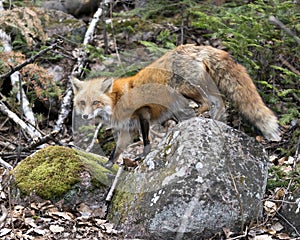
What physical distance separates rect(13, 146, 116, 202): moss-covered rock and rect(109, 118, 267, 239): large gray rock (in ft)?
1.48

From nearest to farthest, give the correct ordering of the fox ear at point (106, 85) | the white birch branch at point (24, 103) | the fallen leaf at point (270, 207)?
the fallen leaf at point (270, 207)
the fox ear at point (106, 85)
the white birch branch at point (24, 103)

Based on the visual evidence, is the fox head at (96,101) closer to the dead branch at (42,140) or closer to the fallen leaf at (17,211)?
the dead branch at (42,140)

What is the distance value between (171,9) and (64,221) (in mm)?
7427

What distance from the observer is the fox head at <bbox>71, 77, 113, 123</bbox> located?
652cm

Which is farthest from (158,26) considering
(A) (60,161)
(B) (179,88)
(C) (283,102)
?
(A) (60,161)

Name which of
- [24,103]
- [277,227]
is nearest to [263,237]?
[277,227]

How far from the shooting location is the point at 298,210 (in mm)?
4926

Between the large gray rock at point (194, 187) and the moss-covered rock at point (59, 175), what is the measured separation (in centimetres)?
45

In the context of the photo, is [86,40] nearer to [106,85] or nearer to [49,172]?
[106,85]

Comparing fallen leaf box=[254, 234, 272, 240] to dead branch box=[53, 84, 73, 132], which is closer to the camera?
fallen leaf box=[254, 234, 272, 240]

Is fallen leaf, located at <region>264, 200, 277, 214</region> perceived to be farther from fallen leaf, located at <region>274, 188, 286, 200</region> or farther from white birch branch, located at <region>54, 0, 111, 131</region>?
white birch branch, located at <region>54, 0, 111, 131</region>

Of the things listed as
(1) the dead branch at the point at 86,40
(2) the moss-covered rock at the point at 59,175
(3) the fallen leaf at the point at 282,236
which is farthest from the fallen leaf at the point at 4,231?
(1) the dead branch at the point at 86,40

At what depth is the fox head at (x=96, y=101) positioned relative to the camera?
6516 millimetres

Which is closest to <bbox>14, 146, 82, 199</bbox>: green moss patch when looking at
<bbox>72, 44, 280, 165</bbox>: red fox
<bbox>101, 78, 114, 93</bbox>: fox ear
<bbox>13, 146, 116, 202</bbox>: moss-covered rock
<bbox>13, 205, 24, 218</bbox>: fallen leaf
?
<bbox>13, 146, 116, 202</bbox>: moss-covered rock
